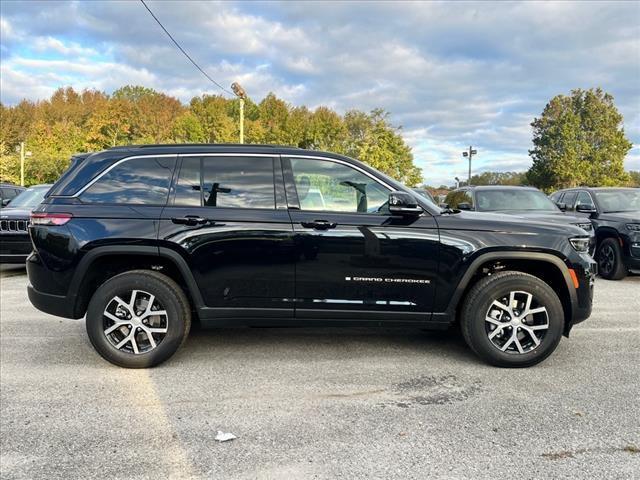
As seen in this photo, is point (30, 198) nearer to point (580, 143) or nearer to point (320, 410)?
point (320, 410)

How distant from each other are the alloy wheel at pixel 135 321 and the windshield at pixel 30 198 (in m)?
6.47

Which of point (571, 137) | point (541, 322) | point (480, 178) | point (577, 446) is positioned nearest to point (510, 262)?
point (541, 322)

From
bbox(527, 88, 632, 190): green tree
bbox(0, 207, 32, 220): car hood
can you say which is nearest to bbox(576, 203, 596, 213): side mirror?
bbox(0, 207, 32, 220): car hood

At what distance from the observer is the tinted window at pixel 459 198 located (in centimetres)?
931

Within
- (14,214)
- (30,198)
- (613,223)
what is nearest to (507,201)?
(613,223)

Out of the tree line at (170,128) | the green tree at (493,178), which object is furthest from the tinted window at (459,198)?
the green tree at (493,178)

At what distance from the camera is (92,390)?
3734 mm

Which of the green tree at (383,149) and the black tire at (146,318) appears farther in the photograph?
the green tree at (383,149)

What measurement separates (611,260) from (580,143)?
4375cm

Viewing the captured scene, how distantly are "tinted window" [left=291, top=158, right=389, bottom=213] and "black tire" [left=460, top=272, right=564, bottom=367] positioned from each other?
1.14m

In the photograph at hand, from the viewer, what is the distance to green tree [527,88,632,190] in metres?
45.3

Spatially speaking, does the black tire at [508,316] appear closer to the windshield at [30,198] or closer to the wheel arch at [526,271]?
the wheel arch at [526,271]

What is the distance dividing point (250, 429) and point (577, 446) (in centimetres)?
199

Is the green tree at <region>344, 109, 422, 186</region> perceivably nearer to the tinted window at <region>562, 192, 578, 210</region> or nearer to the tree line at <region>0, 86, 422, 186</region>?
the tree line at <region>0, 86, 422, 186</region>
